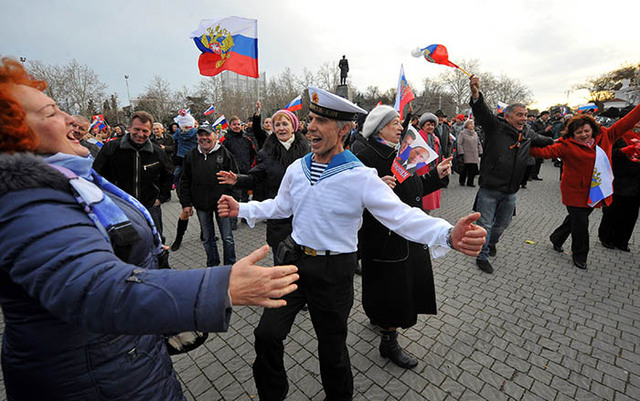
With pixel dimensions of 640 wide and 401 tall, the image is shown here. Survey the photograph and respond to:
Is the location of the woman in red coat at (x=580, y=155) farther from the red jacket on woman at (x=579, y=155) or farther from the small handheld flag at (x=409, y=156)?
the small handheld flag at (x=409, y=156)

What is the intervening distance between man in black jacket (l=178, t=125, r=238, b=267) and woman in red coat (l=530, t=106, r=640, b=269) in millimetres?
4649

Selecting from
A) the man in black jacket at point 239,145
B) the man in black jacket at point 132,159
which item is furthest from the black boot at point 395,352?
the man in black jacket at point 239,145

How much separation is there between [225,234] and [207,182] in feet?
2.67

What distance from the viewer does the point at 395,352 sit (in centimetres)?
294

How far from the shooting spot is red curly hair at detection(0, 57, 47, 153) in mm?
1028

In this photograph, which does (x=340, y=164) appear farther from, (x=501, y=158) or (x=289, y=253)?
(x=501, y=158)

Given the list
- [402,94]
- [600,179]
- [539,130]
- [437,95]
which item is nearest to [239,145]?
[402,94]

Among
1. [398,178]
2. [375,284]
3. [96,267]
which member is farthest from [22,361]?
[398,178]

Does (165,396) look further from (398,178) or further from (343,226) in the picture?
(398,178)

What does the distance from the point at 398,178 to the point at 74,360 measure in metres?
2.35

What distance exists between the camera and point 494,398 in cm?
256

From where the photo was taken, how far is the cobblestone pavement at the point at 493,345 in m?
2.67

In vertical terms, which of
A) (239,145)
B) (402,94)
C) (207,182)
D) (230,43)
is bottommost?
(207,182)

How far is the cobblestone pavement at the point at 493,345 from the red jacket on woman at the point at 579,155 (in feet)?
3.97
